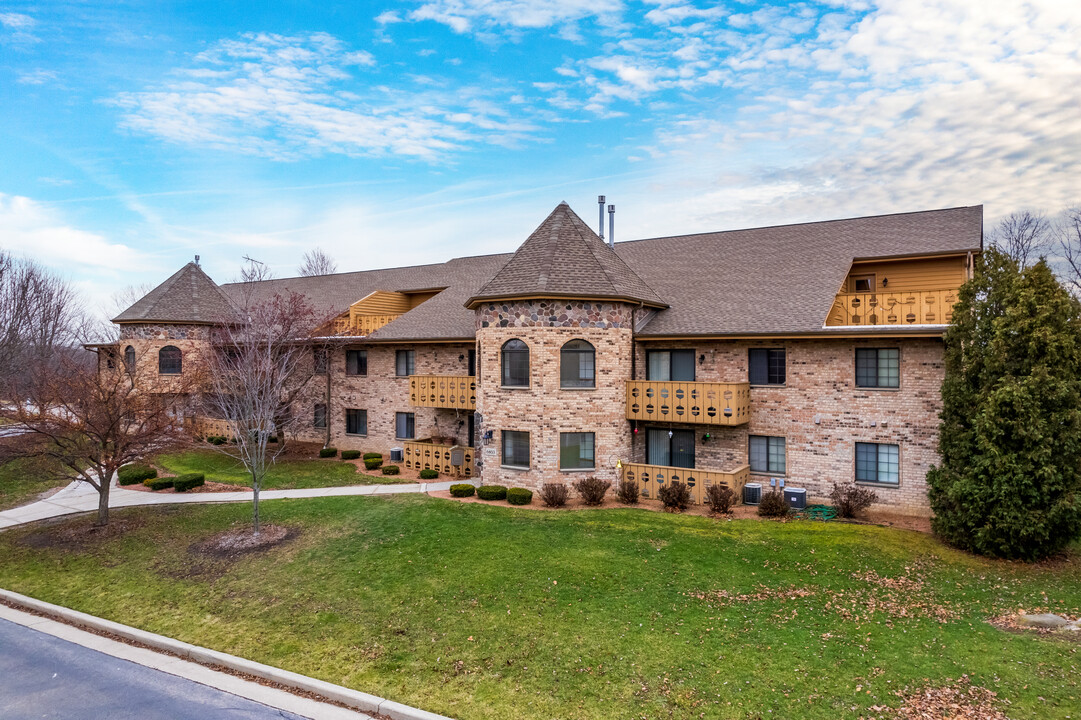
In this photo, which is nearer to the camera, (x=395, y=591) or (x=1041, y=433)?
(x=395, y=591)

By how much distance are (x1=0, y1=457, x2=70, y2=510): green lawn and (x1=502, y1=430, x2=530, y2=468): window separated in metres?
15.5

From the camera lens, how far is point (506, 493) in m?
20.7

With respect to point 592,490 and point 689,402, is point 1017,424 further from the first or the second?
point 592,490

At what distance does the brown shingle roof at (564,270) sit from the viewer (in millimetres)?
21016

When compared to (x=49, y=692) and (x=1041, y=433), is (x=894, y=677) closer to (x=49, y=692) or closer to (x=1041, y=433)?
(x=1041, y=433)

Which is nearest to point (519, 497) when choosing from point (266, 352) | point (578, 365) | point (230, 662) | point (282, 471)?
point (578, 365)

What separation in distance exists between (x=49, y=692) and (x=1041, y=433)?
799 inches

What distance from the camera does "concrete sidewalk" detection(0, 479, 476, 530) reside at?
65.9 feet

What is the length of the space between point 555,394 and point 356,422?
13.7 meters

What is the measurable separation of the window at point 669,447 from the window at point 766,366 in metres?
3.02

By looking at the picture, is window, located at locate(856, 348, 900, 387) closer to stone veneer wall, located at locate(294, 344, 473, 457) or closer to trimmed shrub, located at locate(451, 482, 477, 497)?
trimmed shrub, located at locate(451, 482, 477, 497)

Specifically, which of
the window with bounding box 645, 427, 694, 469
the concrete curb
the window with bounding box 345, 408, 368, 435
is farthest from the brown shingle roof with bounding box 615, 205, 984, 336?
the concrete curb

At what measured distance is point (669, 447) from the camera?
2205 cm

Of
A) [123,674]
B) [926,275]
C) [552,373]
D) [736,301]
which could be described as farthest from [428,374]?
[926,275]
